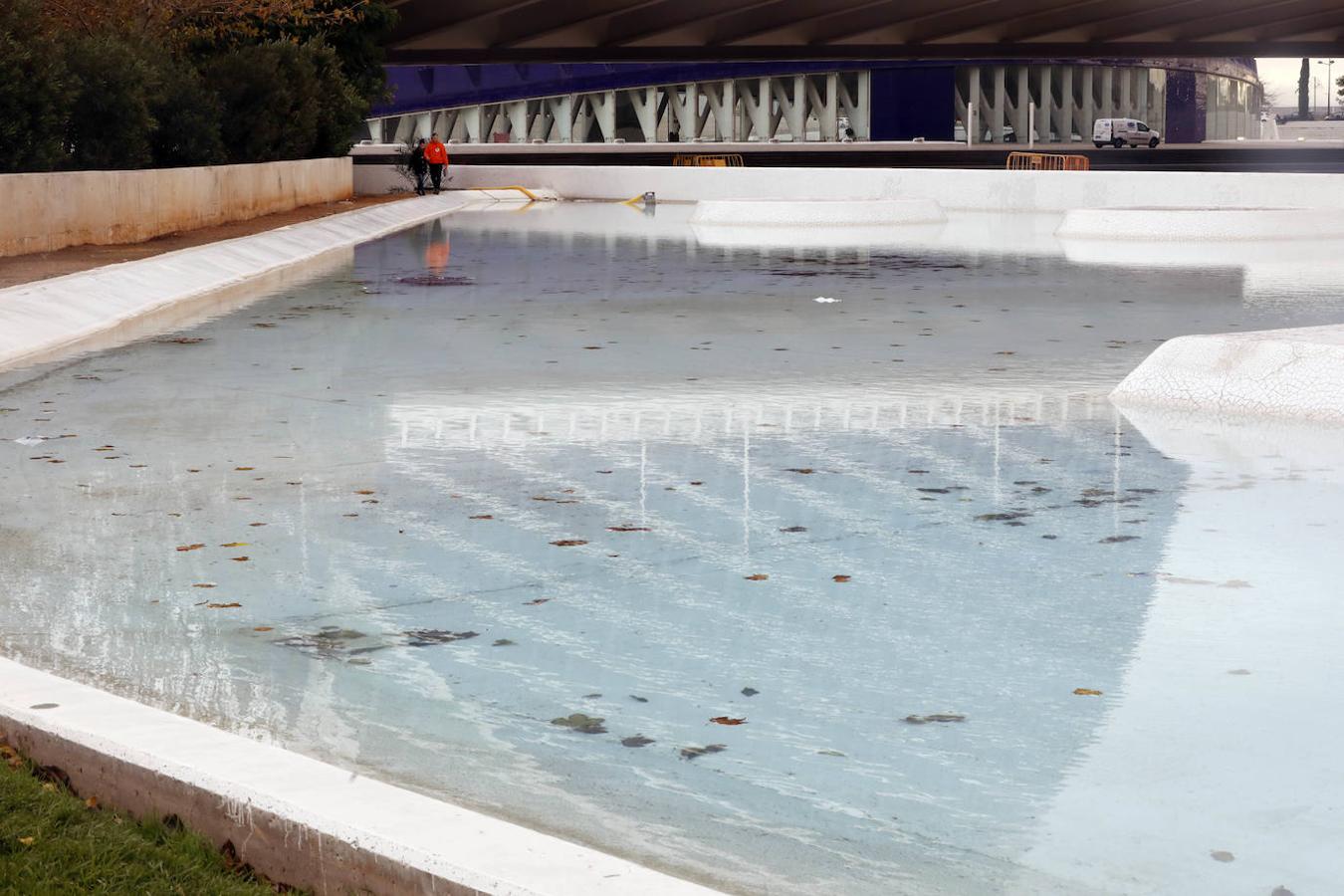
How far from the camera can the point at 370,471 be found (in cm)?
902

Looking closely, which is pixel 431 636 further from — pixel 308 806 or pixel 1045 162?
pixel 1045 162

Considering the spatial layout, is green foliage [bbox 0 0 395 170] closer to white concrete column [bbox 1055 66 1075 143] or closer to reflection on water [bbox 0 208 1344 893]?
reflection on water [bbox 0 208 1344 893]

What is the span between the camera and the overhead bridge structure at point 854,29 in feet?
200

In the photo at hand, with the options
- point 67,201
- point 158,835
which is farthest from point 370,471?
point 67,201

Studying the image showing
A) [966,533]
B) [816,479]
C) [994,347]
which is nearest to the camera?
[966,533]

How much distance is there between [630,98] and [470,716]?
85.9 m

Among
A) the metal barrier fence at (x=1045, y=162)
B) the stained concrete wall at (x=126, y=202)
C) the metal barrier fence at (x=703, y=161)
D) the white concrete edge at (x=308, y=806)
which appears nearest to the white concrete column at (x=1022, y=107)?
the metal barrier fence at (x=1045, y=162)

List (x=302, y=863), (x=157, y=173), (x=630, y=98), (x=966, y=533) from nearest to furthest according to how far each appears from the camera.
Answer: (x=302, y=863), (x=966, y=533), (x=157, y=173), (x=630, y=98)

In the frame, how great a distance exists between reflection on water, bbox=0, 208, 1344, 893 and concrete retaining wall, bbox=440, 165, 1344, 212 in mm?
24220

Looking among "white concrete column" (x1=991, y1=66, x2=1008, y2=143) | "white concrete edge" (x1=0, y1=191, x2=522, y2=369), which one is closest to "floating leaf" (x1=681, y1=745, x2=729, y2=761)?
"white concrete edge" (x1=0, y1=191, x2=522, y2=369)

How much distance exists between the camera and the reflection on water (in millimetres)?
4375

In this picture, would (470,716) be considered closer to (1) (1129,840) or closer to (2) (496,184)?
(1) (1129,840)

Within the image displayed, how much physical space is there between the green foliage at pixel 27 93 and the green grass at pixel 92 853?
21429 millimetres

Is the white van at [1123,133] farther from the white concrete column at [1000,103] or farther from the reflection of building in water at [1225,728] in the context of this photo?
the reflection of building in water at [1225,728]
